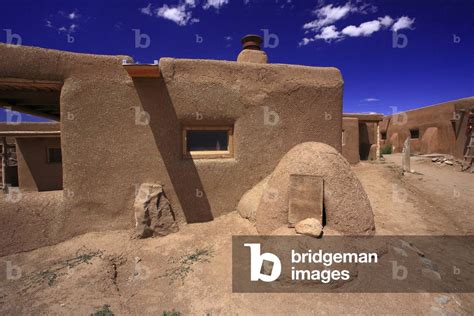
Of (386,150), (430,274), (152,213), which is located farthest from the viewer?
(386,150)

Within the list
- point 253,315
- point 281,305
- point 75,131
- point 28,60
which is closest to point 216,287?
point 253,315

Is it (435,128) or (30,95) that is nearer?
(30,95)

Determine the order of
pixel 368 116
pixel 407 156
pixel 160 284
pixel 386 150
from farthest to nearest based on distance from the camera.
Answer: pixel 386 150
pixel 368 116
pixel 407 156
pixel 160 284

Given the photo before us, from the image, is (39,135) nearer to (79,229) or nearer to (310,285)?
(79,229)

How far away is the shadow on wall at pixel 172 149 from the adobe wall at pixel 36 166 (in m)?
7.28

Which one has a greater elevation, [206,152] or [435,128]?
[435,128]

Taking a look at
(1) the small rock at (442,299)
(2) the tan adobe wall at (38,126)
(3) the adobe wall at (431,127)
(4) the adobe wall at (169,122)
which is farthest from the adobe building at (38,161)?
(3) the adobe wall at (431,127)

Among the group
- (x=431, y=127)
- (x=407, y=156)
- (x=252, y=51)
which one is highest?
(x=252, y=51)

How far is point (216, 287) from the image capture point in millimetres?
3787

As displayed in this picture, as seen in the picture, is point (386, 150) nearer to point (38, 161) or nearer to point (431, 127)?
point (431, 127)

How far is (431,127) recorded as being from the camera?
640 inches

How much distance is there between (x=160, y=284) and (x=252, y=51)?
621 cm

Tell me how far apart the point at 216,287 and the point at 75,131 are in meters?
3.94

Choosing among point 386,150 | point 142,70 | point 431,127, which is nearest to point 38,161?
point 142,70
